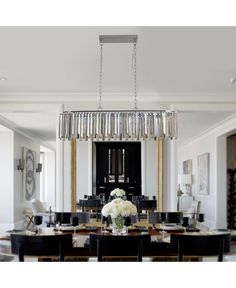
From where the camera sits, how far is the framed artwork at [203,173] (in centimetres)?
1147

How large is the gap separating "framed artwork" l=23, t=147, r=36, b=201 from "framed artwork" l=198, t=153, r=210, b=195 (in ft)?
16.1

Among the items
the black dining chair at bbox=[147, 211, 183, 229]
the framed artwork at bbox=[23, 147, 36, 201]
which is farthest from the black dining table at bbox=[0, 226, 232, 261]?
the framed artwork at bbox=[23, 147, 36, 201]

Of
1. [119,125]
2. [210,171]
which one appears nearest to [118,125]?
[119,125]

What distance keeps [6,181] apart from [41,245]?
7.44 m

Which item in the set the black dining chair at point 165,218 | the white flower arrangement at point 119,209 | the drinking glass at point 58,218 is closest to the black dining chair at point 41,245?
the white flower arrangement at point 119,209

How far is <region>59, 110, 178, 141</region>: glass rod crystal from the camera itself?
3994mm

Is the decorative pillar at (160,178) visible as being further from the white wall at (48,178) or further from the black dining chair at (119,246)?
the white wall at (48,178)

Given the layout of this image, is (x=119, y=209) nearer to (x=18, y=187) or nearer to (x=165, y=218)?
(x=165, y=218)

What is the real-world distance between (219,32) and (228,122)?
5.48 m

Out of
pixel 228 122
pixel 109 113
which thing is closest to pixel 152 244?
pixel 109 113

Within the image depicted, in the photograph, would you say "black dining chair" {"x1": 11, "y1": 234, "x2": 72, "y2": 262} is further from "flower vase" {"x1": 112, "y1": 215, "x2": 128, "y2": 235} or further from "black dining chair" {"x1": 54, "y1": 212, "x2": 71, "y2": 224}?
"black dining chair" {"x1": 54, "y1": 212, "x2": 71, "y2": 224}

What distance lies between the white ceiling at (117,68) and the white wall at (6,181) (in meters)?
4.07

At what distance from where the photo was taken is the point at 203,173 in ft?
39.4
